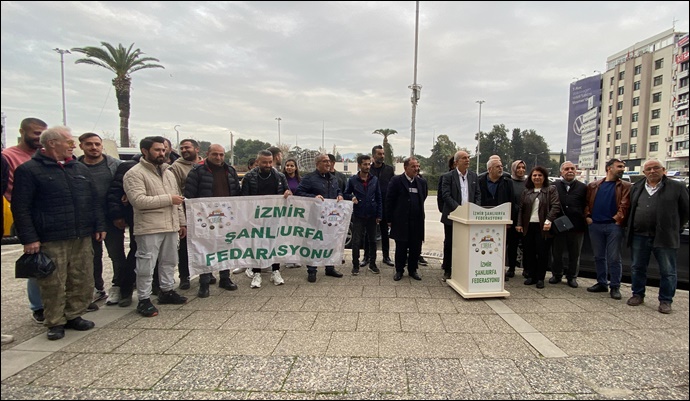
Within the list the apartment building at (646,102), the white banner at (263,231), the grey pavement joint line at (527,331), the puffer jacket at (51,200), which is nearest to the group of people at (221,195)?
the puffer jacket at (51,200)

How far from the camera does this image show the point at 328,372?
2721 mm

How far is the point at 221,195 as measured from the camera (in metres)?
4.89

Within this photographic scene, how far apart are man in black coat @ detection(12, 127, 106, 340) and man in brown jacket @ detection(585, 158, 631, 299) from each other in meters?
6.30

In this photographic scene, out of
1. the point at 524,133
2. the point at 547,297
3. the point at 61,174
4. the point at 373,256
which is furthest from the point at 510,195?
the point at 524,133

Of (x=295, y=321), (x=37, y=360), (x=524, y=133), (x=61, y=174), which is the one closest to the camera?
(x=37, y=360)

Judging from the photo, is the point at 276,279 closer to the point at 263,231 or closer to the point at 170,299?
the point at 263,231

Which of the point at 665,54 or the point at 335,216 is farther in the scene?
the point at 665,54

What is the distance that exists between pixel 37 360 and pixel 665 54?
8376cm

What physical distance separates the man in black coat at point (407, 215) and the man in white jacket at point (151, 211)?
10.1ft

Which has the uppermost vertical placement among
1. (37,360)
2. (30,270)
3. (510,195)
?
(510,195)

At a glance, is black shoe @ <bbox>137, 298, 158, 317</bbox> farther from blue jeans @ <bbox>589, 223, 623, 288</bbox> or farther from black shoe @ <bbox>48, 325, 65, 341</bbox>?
blue jeans @ <bbox>589, 223, 623, 288</bbox>

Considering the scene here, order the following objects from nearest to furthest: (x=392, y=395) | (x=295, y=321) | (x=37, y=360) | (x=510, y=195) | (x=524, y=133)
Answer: (x=392, y=395) < (x=37, y=360) < (x=295, y=321) < (x=510, y=195) < (x=524, y=133)

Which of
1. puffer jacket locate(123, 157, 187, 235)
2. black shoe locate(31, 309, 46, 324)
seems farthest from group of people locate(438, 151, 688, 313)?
black shoe locate(31, 309, 46, 324)

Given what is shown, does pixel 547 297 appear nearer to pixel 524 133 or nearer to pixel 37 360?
pixel 37 360
